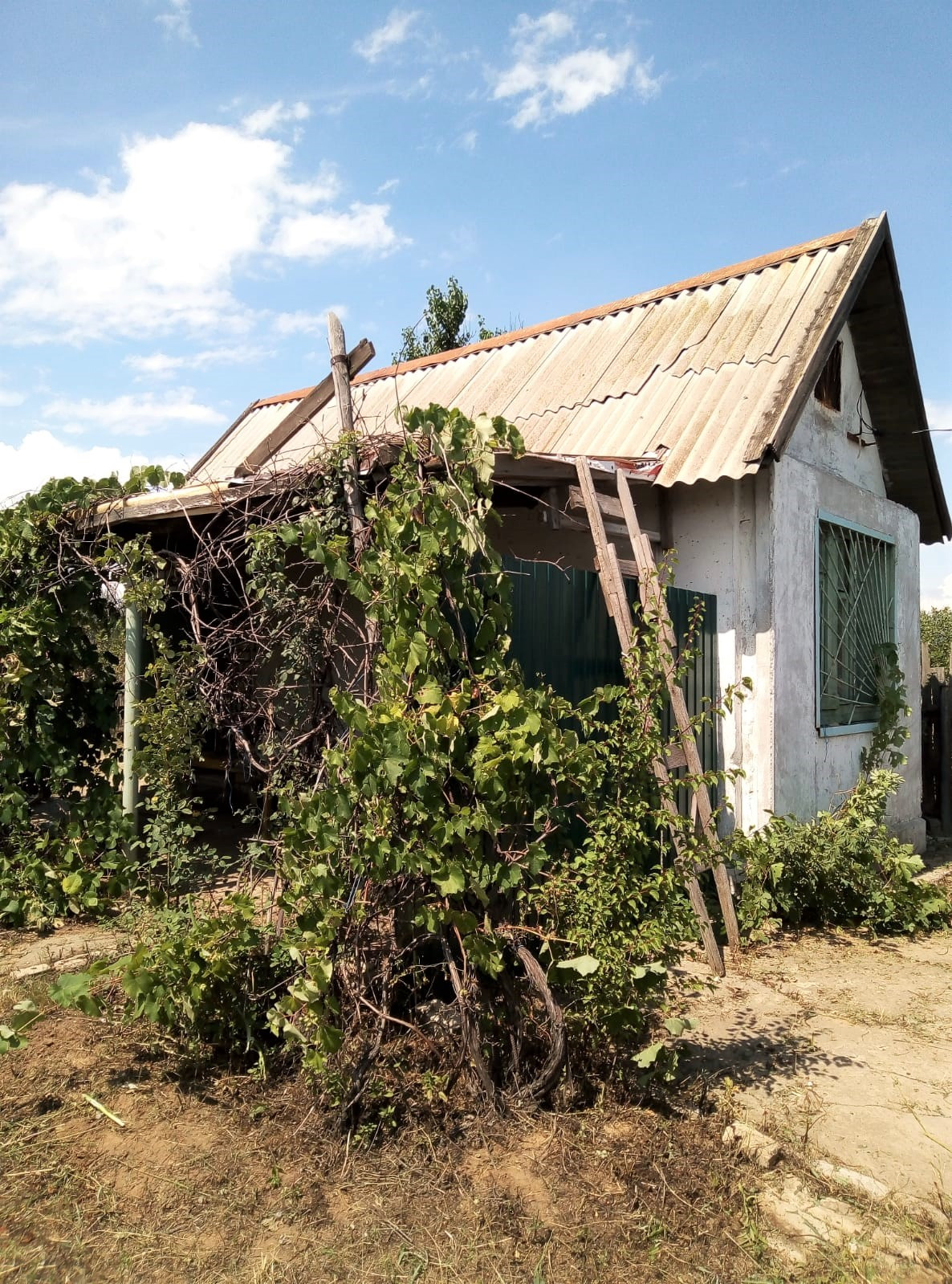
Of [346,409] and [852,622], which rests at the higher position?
[346,409]

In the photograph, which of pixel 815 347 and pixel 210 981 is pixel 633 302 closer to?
pixel 815 347

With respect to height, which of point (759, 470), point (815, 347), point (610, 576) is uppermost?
point (815, 347)

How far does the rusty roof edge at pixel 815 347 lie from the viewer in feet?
20.2

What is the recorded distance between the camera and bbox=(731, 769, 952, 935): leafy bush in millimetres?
5926

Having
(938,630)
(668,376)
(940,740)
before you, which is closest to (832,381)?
(668,376)

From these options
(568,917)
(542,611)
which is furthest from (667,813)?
(542,611)

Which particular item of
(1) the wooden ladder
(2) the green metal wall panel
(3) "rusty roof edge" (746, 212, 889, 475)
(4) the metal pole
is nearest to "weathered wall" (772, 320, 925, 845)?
(3) "rusty roof edge" (746, 212, 889, 475)

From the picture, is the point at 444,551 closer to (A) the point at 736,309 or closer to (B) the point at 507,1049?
(B) the point at 507,1049

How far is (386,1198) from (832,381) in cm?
743

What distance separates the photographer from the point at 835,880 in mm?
6121

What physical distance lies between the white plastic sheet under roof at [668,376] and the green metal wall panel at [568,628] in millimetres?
1150

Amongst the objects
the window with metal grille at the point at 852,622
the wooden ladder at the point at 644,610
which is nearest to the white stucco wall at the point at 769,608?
the window with metal grille at the point at 852,622

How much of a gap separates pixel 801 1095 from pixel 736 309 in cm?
635

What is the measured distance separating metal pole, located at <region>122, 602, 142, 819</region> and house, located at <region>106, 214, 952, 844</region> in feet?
3.61
